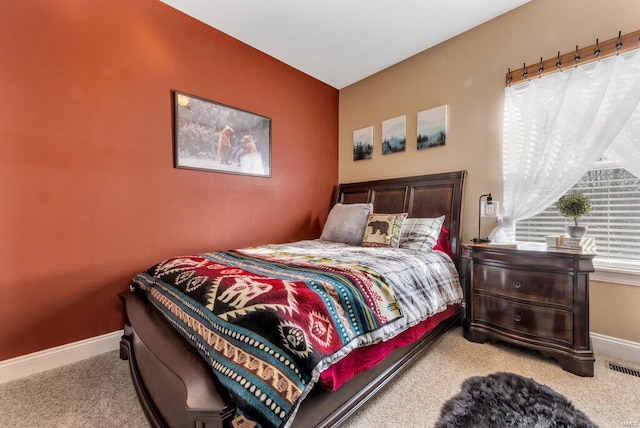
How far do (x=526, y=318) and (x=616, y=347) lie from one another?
0.67 meters

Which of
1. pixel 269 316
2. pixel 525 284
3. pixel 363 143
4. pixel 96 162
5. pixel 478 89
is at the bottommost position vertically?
pixel 525 284

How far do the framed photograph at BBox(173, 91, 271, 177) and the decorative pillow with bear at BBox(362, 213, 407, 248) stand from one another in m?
1.32

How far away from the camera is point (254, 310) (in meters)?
1.02

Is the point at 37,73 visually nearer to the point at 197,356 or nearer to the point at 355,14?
the point at 197,356

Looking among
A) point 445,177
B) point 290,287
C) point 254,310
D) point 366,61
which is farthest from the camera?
point 366,61

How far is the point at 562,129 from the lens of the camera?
211cm

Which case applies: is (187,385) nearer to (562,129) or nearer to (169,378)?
(169,378)

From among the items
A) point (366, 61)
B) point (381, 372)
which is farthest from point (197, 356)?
point (366, 61)

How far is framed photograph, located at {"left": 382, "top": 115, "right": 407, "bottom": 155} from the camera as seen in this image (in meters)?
3.21

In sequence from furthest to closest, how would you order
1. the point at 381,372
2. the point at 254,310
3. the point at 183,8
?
1. the point at 183,8
2. the point at 381,372
3. the point at 254,310

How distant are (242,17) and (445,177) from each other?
8.24 feet

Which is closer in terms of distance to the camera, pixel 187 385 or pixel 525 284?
pixel 187 385

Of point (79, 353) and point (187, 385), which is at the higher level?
point (187, 385)

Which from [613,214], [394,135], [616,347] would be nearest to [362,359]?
[616,347]
